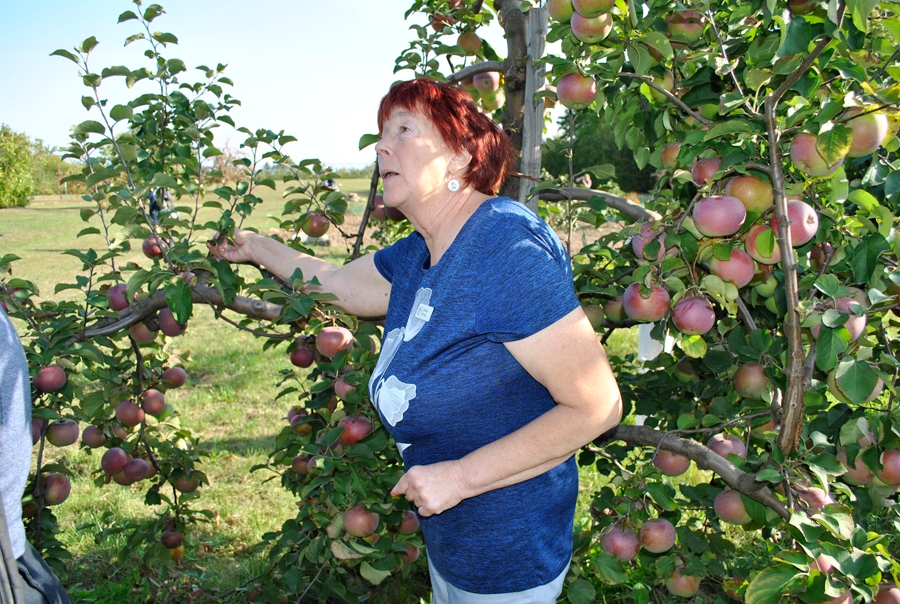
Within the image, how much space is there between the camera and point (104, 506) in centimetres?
302

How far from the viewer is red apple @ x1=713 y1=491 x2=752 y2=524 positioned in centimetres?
153

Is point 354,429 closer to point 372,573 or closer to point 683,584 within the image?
point 372,573

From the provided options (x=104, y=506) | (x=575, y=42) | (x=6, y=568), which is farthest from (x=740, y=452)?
(x=104, y=506)

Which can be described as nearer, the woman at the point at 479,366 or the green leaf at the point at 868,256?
the woman at the point at 479,366

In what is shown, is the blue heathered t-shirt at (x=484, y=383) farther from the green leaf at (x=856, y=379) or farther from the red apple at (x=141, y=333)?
the red apple at (x=141, y=333)

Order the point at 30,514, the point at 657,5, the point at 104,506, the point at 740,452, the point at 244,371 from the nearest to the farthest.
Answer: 1. the point at 657,5
2. the point at 740,452
3. the point at 30,514
4. the point at 104,506
5. the point at 244,371

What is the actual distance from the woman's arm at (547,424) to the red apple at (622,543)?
1.58 ft

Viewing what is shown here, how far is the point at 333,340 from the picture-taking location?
1.69 m

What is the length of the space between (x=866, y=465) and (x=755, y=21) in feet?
2.90

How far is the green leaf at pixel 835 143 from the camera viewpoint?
114 cm

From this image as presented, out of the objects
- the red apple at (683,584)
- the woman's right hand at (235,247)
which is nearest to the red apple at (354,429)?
the woman's right hand at (235,247)

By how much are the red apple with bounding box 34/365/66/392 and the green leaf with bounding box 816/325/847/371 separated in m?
1.62

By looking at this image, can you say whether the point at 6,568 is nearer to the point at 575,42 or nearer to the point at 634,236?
the point at 634,236

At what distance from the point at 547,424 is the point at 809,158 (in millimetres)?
638
